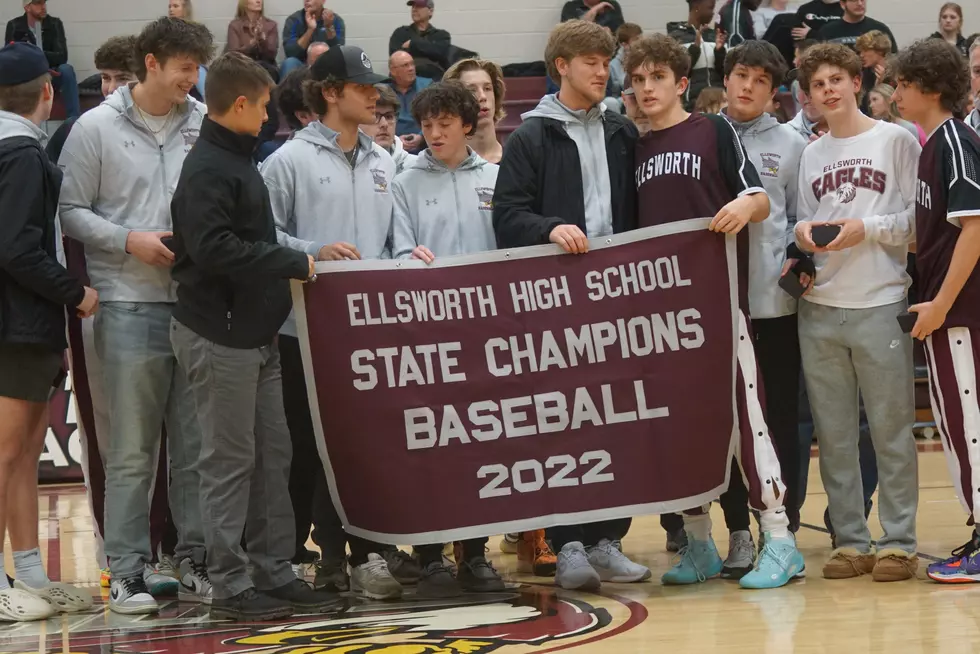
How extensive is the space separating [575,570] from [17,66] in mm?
2900

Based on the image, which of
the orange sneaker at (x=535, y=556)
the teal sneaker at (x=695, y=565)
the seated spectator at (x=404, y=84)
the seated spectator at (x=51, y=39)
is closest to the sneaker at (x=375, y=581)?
the orange sneaker at (x=535, y=556)

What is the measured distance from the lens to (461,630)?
428 centimetres

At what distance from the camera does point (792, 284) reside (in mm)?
5008

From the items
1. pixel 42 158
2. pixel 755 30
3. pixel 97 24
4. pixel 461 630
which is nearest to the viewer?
pixel 461 630

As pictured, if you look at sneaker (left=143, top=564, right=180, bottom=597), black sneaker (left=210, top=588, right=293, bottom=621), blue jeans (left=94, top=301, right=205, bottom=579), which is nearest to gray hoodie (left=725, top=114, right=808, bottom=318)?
black sneaker (left=210, top=588, right=293, bottom=621)

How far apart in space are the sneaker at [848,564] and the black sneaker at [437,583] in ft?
4.79

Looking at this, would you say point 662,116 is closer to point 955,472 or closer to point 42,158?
point 955,472

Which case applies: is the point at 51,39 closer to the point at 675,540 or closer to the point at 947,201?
the point at 675,540

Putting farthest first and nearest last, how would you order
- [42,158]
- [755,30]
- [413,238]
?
[755,30], [413,238], [42,158]

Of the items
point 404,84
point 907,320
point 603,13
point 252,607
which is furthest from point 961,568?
point 603,13

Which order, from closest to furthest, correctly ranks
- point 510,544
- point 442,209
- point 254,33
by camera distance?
1. point 442,209
2. point 510,544
3. point 254,33

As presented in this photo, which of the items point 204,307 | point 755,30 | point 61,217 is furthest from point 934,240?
point 755,30

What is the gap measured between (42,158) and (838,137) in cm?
308

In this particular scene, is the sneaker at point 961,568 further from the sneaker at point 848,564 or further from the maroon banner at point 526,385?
the maroon banner at point 526,385
